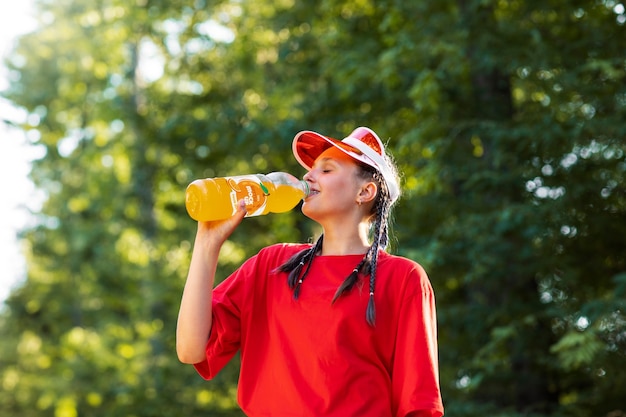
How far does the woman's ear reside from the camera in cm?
288

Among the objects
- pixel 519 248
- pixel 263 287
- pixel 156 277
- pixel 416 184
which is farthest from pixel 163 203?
pixel 263 287

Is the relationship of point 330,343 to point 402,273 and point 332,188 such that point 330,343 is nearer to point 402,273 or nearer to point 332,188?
point 402,273

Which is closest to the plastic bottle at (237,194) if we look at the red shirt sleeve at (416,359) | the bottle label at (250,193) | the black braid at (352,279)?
the bottle label at (250,193)

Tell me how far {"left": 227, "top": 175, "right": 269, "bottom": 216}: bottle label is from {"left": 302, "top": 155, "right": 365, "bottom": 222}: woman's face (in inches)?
6.3

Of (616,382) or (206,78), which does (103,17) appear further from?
(616,382)

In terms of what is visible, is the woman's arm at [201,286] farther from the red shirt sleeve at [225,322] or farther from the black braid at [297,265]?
the black braid at [297,265]

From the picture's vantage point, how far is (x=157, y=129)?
11539mm

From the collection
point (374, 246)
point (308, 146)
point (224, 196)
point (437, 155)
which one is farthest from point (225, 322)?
point (437, 155)

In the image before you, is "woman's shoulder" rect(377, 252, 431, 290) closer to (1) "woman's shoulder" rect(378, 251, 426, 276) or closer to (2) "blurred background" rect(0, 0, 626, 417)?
(1) "woman's shoulder" rect(378, 251, 426, 276)

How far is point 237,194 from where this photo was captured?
2855mm

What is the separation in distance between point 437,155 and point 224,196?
17.9ft

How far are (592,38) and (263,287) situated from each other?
5.52m

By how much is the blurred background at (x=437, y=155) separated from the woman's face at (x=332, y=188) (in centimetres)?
95

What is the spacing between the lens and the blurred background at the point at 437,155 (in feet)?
23.9
